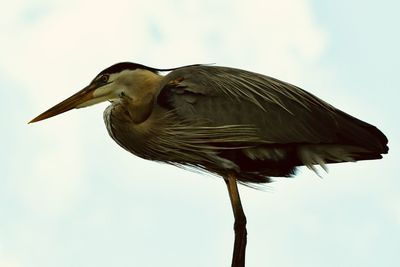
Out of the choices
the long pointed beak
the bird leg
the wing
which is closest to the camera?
the wing

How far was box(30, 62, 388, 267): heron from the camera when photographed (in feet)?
59.6

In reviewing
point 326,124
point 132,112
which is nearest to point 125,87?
point 132,112

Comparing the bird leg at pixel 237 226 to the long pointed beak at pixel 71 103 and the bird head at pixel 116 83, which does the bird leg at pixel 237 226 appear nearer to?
the bird head at pixel 116 83

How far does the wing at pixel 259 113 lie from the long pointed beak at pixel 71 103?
23.0 inches

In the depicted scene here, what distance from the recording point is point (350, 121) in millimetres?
18297

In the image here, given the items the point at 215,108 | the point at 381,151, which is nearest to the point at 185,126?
the point at 215,108

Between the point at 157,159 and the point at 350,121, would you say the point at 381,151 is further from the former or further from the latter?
the point at 157,159

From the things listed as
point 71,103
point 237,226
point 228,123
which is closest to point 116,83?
point 71,103

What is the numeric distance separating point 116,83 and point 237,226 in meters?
1.33

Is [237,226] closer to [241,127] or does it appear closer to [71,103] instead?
[241,127]

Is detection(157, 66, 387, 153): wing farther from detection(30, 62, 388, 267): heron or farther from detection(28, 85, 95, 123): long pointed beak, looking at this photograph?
detection(28, 85, 95, 123): long pointed beak

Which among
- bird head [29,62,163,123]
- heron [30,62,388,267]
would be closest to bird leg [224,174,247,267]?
heron [30,62,388,267]

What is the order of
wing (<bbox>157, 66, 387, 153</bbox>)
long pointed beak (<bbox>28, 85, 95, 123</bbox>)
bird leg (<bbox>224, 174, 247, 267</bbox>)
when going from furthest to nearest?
long pointed beak (<bbox>28, 85, 95, 123</bbox>) < bird leg (<bbox>224, 174, 247, 267</bbox>) < wing (<bbox>157, 66, 387, 153</bbox>)

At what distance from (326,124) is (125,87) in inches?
56.9
